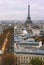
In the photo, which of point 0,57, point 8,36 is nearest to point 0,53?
point 0,57

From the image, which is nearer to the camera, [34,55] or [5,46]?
[5,46]

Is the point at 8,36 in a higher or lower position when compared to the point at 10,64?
higher

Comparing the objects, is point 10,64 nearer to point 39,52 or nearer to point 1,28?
point 39,52

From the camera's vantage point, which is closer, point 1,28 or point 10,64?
point 10,64

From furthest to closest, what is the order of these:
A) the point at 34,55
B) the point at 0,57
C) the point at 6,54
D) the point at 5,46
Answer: the point at 34,55 < the point at 5,46 < the point at 6,54 < the point at 0,57

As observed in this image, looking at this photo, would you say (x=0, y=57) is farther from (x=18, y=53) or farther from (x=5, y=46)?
(x=18, y=53)

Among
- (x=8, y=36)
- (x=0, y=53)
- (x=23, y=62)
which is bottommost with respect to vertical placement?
(x=23, y=62)

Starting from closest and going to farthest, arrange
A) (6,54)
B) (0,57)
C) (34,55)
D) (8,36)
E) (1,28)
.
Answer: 1. (0,57)
2. (6,54)
3. (8,36)
4. (34,55)
5. (1,28)

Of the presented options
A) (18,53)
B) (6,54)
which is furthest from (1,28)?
(6,54)

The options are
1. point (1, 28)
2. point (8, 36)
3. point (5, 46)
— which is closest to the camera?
point (5, 46)
